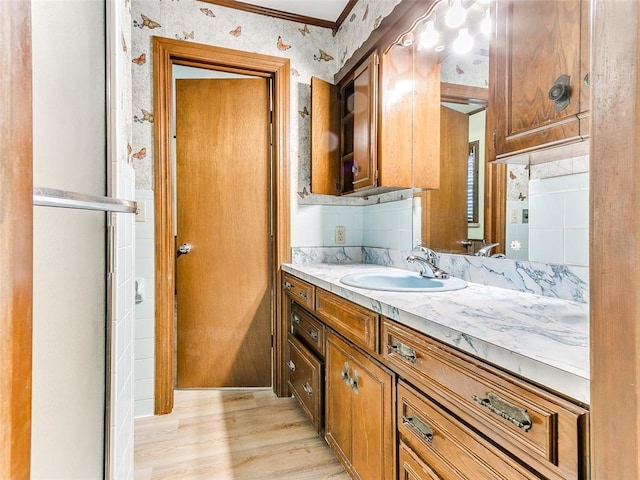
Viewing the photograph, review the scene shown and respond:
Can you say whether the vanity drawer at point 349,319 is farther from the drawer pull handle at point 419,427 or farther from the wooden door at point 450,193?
the wooden door at point 450,193

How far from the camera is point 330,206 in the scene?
7.57 ft

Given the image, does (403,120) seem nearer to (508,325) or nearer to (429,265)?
(429,265)

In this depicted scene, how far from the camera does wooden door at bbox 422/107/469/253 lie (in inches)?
57.6

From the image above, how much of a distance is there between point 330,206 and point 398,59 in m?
0.96

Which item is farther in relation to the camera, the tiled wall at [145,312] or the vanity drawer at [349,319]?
the tiled wall at [145,312]

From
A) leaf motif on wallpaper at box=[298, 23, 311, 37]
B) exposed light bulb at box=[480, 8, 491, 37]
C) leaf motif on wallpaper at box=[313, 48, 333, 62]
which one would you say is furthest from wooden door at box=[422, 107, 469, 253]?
leaf motif on wallpaper at box=[298, 23, 311, 37]

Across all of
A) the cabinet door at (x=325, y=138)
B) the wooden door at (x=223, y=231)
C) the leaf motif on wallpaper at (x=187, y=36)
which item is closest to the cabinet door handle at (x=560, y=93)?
the cabinet door at (x=325, y=138)

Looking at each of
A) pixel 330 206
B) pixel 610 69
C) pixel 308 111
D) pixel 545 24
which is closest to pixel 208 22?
pixel 308 111

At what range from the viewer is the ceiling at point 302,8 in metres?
2.07

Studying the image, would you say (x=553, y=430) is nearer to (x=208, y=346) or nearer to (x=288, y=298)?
(x=288, y=298)

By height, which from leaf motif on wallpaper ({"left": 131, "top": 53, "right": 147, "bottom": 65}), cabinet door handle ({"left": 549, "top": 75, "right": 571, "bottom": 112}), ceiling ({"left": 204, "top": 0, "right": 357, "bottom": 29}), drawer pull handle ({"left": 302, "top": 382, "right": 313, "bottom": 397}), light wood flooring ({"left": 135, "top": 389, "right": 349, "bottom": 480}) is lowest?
light wood flooring ({"left": 135, "top": 389, "right": 349, "bottom": 480})

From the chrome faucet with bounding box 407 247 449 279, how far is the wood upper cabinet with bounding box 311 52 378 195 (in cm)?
50

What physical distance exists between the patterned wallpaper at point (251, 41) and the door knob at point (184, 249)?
17.7 inches

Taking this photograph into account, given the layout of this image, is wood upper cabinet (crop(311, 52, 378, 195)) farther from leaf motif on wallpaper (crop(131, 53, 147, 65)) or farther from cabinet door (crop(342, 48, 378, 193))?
leaf motif on wallpaper (crop(131, 53, 147, 65))
